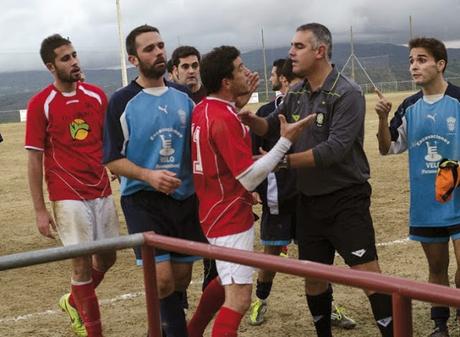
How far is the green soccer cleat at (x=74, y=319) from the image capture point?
495cm

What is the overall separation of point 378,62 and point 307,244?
2099 inches

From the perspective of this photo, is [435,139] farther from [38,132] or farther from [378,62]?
[378,62]

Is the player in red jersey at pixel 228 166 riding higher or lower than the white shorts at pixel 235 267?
higher

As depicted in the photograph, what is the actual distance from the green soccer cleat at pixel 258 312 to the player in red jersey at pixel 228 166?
1.39m

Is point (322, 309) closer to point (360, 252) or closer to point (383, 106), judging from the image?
point (360, 252)

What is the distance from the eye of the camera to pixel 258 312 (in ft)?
16.3

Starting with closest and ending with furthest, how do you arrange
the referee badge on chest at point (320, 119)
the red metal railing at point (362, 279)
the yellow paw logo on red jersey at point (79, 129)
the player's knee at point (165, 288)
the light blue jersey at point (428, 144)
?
the red metal railing at point (362, 279) → the referee badge on chest at point (320, 119) → the player's knee at point (165, 288) → the light blue jersey at point (428, 144) → the yellow paw logo on red jersey at point (79, 129)

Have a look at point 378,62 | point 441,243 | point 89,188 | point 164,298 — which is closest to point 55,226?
point 89,188

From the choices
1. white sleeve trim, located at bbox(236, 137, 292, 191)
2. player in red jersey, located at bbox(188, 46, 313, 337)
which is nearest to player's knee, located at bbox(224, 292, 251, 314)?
player in red jersey, located at bbox(188, 46, 313, 337)

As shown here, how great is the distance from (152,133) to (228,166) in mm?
663

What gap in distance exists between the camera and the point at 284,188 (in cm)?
490

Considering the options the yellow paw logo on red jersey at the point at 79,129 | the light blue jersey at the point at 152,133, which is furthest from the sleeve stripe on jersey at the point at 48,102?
the light blue jersey at the point at 152,133

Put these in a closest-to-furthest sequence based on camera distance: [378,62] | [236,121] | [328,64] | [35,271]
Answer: [236,121]
[328,64]
[35,271]
[378,62]

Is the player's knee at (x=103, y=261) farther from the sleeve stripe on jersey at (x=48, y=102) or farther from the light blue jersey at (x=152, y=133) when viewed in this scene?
the sleeve stripe on jersey at (x=48, y=102)
